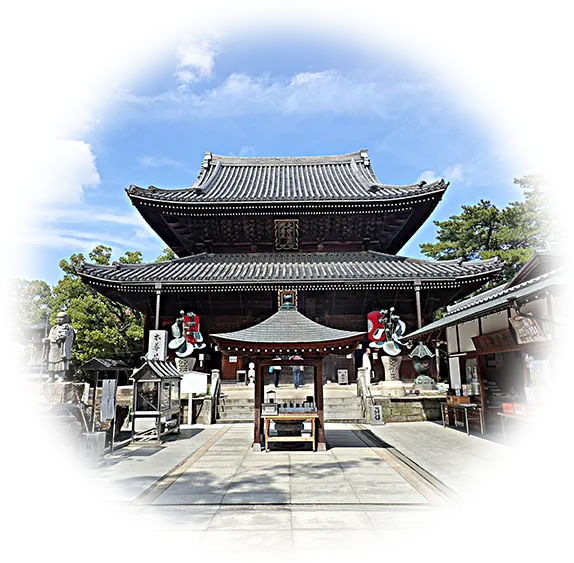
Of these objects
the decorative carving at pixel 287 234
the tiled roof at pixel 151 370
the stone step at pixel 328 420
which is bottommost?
the stone step at pixel 328 420

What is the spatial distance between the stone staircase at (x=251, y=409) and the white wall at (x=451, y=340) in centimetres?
437

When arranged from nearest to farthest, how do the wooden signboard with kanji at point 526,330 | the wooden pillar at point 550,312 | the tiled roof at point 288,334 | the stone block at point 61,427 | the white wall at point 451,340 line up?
1. the stone block at point 61,427
2. the wooden pillar at point 550,312
3. the wooden signboard with kanji at point 526,330
4. the tiled roof at point 288,334
5. the white wall at point 451,340

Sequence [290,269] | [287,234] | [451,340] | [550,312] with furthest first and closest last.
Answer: [287,234], [290,269], [451,340], [550,312]

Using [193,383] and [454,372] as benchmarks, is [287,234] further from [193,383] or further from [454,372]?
[454,372]

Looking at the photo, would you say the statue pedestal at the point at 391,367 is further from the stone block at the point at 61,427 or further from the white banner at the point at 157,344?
the stone block at the point at 61,427

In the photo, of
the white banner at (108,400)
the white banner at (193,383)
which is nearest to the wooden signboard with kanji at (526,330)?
the white banner at (108,400)

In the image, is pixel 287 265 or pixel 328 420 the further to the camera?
pixel 287 265

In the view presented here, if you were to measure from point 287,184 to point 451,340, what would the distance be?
14.0 m

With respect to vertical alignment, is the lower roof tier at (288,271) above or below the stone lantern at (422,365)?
above

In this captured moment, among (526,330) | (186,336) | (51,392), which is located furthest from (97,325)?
(526,330)

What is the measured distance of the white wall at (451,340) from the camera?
16.5m

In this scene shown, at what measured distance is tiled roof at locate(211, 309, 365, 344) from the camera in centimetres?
1021

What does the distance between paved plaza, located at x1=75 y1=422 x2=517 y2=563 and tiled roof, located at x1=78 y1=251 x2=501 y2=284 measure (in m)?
8.89

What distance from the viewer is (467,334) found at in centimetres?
1533
